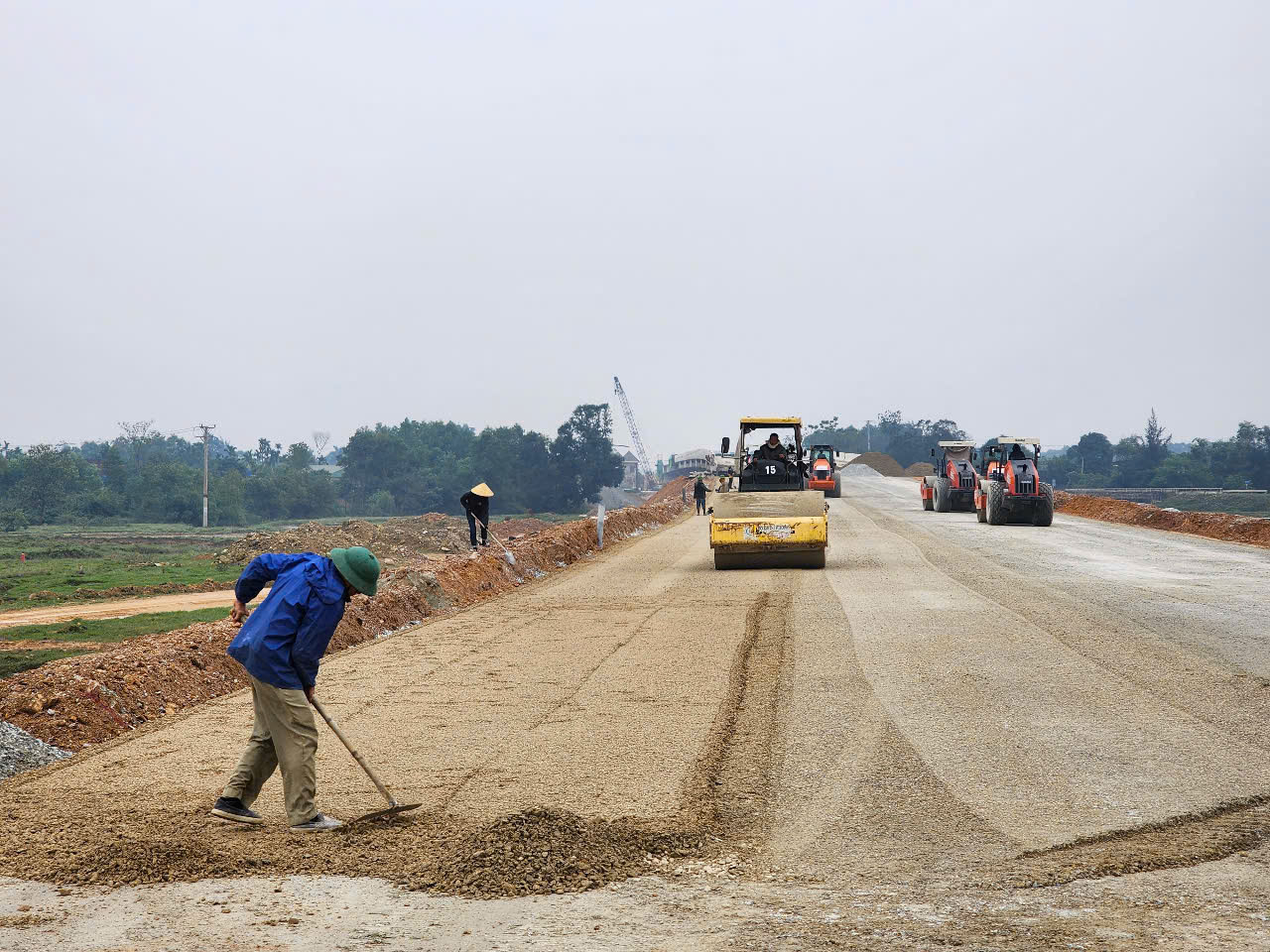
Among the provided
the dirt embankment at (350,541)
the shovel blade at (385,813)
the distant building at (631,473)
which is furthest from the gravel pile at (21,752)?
the distant building at (631,473)

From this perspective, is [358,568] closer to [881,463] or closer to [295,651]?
[295,651]

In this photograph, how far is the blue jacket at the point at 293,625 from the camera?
269 inches

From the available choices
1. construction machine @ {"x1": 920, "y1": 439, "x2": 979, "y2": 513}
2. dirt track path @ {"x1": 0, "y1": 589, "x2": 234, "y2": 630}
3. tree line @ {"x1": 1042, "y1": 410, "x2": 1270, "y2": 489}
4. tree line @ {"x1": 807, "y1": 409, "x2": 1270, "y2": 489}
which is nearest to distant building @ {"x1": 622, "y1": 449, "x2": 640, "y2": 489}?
tree line @ {"x1": 807, "y1": 409, "x2": 1270, "y2": 489}

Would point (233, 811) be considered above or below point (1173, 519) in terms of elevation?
below

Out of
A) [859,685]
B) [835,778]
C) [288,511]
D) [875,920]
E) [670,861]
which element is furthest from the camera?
[288,511]

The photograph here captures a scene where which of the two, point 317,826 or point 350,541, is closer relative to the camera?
point 317,826

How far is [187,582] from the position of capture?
3080 centimetres

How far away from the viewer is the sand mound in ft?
396

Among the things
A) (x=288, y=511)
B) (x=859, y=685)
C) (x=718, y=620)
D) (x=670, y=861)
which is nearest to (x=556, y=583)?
(x=718, y=620)

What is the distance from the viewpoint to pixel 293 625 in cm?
688

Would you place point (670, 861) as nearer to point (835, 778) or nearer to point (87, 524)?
point (835, 778)

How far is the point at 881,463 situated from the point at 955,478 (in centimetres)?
8391

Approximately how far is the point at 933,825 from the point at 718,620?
335 inches

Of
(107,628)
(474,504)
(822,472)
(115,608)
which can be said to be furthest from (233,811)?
(822,472)
